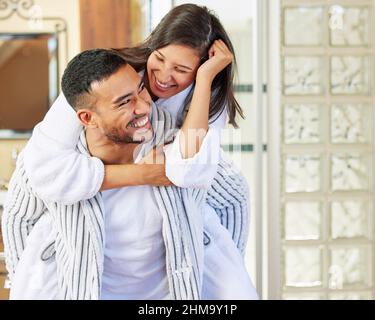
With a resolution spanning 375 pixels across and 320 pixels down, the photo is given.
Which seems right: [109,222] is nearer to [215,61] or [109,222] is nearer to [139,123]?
[139,123]

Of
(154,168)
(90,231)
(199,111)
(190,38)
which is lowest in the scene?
(90,231)

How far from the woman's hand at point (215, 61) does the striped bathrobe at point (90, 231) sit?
10cm

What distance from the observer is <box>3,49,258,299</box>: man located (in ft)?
3.44

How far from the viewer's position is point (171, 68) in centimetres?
108

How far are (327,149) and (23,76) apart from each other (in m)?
0.68

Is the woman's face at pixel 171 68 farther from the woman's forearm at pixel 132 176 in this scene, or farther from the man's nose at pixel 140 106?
the woman's forearm at pixel 132 176

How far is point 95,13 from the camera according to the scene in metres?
1.19

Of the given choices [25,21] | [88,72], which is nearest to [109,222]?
[88,72]

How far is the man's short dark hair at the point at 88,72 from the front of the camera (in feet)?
3.38

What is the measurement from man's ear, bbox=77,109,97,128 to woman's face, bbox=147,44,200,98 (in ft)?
0.39

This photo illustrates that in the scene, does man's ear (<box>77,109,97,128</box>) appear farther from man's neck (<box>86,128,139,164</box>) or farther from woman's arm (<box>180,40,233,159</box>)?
woman's arm (<box>180,40,233,159</box>)

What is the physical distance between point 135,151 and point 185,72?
6.6 inches
